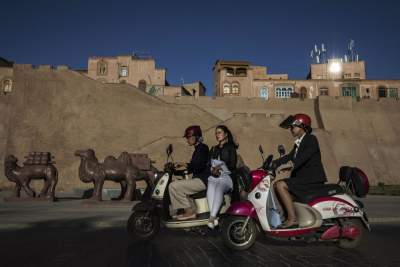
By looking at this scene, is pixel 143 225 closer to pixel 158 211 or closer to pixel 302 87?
pixel 158 211

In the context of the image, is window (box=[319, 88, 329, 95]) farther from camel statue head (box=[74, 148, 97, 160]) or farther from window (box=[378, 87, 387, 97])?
camel statue head (box=[74, 148, 97, 160])

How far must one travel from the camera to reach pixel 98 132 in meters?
33.3

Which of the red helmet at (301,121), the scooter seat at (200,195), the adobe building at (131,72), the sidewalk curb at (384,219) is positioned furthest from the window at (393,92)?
the scooter seat at (200,195)

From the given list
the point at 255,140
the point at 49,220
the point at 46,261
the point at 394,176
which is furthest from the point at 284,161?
the point at 394,176

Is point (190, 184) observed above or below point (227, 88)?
below

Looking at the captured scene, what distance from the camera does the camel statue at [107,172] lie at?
12.1 m

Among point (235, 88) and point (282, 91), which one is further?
point (235, 88)

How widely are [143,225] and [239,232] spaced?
1706 mm

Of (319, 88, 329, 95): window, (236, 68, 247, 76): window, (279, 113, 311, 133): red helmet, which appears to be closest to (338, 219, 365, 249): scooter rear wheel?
(279, 113, 311, 133): red helmet

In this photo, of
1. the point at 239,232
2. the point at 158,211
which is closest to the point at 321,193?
the point at 239,232

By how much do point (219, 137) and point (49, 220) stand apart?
15.6ft

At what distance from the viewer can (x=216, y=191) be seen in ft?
17.3

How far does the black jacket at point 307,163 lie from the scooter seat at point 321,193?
16 cm

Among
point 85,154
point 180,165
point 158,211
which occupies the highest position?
point 85,154
